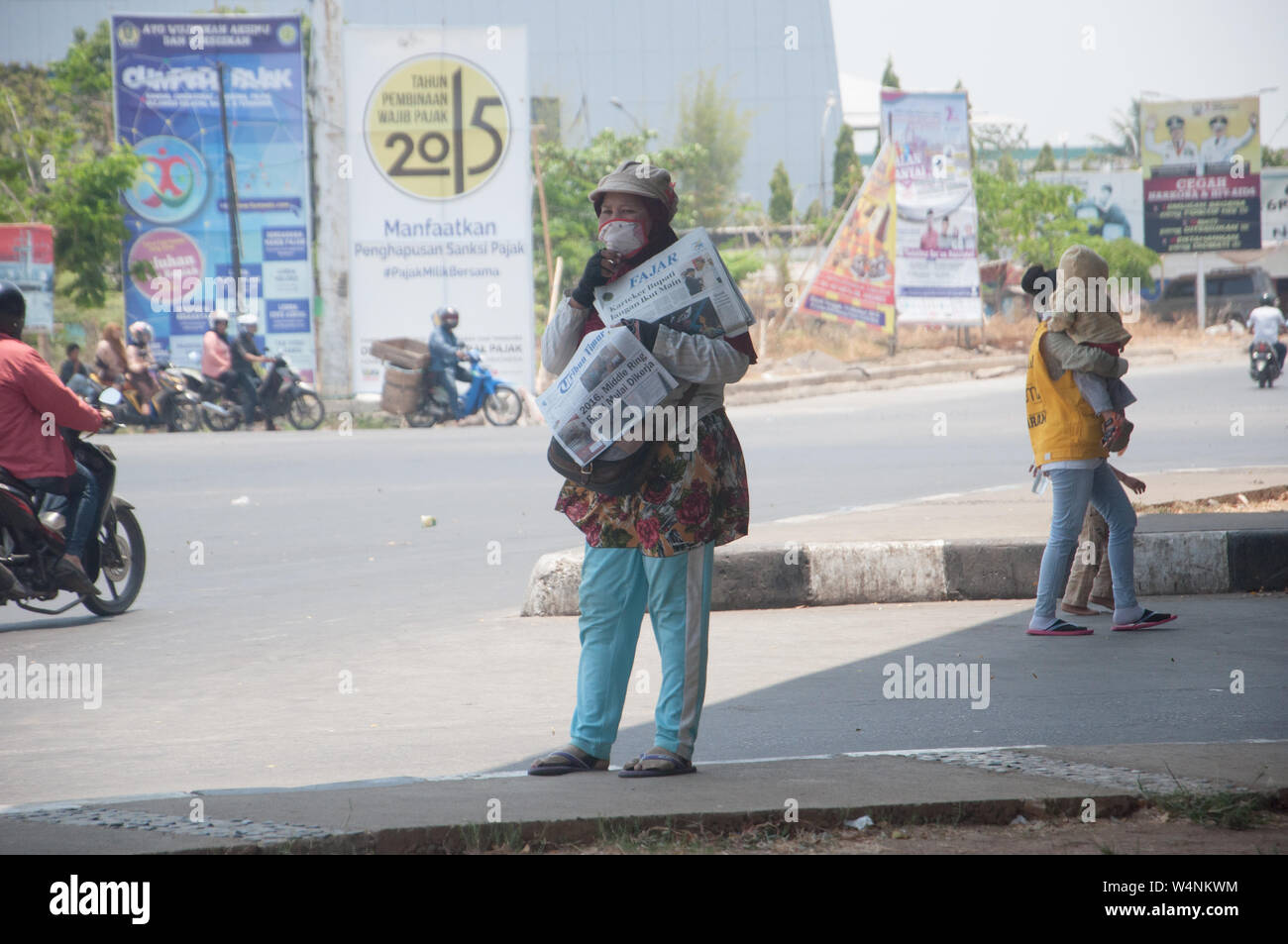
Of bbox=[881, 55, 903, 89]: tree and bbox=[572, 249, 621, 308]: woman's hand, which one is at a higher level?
bbox=[881, 55, 903, 89]: tree

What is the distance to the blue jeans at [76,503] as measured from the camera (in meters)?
7.44

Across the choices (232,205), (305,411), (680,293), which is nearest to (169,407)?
(305,411)

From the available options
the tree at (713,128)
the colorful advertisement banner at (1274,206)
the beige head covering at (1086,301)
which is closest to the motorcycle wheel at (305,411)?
the beige head covering at (1086,301)

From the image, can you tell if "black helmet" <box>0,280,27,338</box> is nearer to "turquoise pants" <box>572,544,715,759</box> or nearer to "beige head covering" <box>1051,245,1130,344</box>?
"turquoise pants" <box>572,544,715,759</box>

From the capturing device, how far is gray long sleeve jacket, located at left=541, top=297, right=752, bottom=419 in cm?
399

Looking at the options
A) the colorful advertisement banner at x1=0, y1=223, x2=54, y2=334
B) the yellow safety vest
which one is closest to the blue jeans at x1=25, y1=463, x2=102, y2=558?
the yellow safety vest

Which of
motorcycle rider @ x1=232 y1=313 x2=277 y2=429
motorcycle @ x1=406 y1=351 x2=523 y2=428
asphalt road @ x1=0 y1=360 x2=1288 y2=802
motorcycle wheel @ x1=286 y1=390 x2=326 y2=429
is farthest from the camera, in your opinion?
motorcycle wheel @ x1=286 y1=390 x2=326 y2=429

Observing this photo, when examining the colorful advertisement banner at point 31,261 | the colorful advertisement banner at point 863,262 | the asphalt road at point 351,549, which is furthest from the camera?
the colorful advertisement banner at point 863,262

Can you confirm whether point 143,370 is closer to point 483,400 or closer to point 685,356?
point 483,400

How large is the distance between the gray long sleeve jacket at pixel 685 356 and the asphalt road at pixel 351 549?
1.26 m

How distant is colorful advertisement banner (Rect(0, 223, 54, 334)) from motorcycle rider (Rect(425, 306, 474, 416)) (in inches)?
332

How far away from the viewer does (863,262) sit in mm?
33156

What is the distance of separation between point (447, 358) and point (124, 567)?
1546 centimetres

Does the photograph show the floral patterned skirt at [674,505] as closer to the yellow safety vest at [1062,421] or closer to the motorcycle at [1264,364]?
the yellow safety vest at [1062,421]
